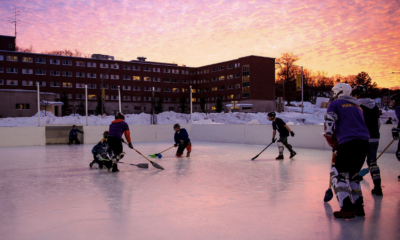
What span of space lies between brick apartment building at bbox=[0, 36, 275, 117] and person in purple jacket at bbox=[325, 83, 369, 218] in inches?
2382

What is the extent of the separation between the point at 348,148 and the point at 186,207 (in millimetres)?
2449

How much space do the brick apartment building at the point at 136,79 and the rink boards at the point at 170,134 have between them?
40.5 m

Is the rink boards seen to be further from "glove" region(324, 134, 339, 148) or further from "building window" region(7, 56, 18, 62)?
"building window" region(7, 56, 18, 62)

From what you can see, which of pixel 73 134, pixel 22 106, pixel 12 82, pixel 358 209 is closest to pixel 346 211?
pixel 358 209

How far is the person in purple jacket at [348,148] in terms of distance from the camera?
4.05 m

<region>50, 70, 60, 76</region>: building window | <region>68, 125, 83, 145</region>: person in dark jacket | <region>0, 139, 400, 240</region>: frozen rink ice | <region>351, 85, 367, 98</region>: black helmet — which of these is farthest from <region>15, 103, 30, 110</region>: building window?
<region>351, 85, 367, 98</region>: black helmet

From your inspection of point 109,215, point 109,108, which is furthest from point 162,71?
point 109,215

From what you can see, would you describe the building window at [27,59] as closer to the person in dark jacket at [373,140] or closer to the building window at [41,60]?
the building window at [41,60]

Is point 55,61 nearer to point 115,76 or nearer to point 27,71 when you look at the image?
point 27,71

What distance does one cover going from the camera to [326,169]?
28.3 feet

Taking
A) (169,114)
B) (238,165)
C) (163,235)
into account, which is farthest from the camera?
(169,114)

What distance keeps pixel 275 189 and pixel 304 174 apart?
2.11m

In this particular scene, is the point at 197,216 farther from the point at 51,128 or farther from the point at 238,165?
the point at 51,128

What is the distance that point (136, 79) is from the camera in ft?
247
